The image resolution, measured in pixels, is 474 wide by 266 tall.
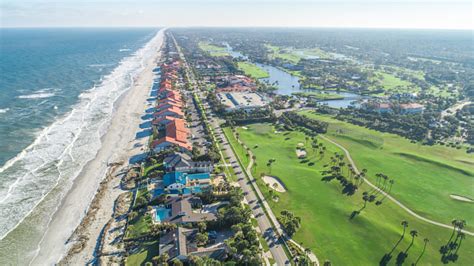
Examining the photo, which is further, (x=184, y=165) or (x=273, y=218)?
(x=184, y=165)

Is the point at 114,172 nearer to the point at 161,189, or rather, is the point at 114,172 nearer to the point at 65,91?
the point at 161,189

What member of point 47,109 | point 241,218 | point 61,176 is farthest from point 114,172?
point 47,109

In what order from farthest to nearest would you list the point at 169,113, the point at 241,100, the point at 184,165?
1. the point at 241,100
2. the point at 169,113
3. the point at 184,165

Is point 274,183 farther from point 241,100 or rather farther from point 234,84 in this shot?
point 234,84

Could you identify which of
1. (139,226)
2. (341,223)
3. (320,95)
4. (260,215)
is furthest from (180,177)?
(320,95)

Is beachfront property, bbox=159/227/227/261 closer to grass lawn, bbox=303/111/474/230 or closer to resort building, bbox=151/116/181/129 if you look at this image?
grass lawn, bbox=303/111/474/230
